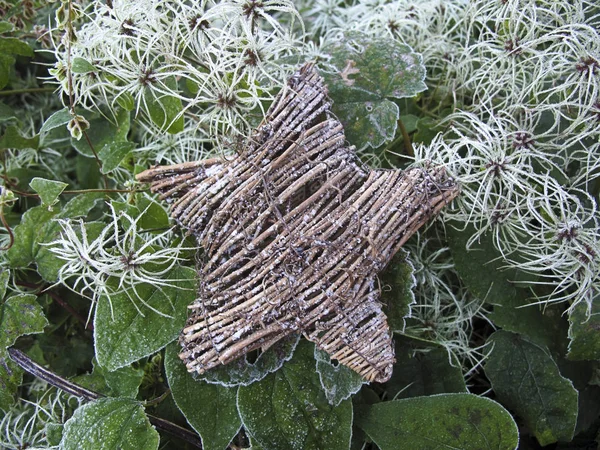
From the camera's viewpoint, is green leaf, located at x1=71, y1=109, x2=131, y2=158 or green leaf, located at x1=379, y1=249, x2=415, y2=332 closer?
green leaf, located at x1=379, y1=249, x2=415, y2=332

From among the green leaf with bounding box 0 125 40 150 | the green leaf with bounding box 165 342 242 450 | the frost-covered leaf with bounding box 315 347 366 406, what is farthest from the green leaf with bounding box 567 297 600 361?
the green leaf with bounding box 0 125 40 150

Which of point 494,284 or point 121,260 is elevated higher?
point 121,260

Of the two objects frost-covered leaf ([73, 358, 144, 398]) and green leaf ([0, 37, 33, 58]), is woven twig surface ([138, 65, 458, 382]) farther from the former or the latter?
green leaf ([0, 37, 33, 58])

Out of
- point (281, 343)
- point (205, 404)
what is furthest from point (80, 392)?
point (281, 343)

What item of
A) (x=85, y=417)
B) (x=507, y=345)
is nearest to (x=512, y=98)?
(x=507, y=345)

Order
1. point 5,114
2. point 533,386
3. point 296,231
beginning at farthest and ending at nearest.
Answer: point 5,114 < point 533,386 < point 296,231

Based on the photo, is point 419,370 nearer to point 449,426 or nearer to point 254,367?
point 449,426

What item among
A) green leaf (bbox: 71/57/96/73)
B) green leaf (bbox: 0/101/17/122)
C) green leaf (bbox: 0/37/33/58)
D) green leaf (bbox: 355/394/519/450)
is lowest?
green leaf (bbox: 355/394/519/450)
